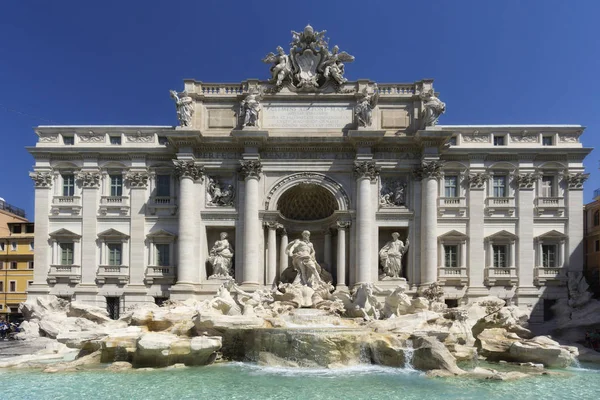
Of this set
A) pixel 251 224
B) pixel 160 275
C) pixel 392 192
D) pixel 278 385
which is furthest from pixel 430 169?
pixel 160 275

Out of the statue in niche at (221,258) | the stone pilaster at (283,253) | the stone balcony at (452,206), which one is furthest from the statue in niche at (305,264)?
the stone balcony at (452,206)

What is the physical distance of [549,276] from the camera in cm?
2431

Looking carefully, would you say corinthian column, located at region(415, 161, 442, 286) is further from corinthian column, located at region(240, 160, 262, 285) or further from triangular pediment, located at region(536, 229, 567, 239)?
corinthian column, located at region(240, 160, 262, 285)

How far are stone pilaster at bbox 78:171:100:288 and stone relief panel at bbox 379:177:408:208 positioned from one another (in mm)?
16024

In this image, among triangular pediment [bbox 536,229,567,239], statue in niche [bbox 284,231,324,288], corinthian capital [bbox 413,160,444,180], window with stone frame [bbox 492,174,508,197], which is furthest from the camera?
window with stone frame [bbox 492,174,508,197]

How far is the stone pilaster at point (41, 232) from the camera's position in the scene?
80.7 ft

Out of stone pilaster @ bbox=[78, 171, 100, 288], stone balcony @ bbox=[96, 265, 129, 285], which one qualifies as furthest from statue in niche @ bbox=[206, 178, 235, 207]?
stone pilaster @ bbox=[78, 171, 100, 288]

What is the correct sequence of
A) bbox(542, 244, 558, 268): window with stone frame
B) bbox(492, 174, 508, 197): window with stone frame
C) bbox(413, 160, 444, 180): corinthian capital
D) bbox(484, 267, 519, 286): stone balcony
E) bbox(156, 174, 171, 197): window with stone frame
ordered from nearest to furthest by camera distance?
1. bbox(413, 160, 444, 180): corinthian capital
2. bbox(484, 267, 519, 286): stone balcony
3. bbox(542, 244, 558, 268): window with stone frame
4. bbox(492, 174, 508, 197): window with stone frame
5. bbox(156, 174, 171, 197): window with stone frame

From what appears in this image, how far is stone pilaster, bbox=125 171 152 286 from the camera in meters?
24.6

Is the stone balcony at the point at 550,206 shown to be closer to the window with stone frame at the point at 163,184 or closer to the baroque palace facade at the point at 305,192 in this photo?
the baroque palace facade at the point at 305,192

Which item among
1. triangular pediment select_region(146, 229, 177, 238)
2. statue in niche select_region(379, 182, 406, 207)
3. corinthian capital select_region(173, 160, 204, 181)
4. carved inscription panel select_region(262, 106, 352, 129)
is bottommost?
triangular pediment select_region(146, 229, 177, 238)

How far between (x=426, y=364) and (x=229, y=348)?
751 cm

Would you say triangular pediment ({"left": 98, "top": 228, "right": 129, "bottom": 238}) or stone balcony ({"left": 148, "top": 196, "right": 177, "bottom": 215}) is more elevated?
stone balcony ({"left": 148, "top": 196, "right": 177, "bottom": 215})

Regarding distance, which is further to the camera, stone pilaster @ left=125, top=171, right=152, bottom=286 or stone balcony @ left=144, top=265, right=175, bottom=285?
stone pilaster @ left=125, top=171, right=152, bottom=286
